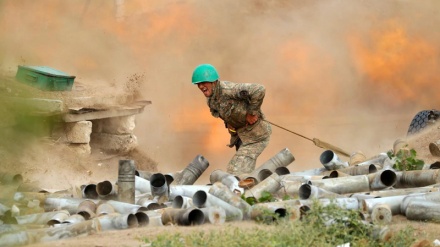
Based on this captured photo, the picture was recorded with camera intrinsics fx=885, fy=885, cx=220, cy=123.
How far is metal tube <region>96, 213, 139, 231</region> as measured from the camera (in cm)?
802

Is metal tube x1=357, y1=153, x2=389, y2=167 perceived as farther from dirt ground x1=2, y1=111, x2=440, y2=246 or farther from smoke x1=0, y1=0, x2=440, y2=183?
smoke x1=0, y1=0, x2=440, y2=183

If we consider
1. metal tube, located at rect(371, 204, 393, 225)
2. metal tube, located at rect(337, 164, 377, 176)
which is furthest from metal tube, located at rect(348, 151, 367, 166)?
metal tube, located at rect(371, 204, 393, 225)

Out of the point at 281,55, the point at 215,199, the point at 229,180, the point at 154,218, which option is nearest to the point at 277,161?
the point at 229,180

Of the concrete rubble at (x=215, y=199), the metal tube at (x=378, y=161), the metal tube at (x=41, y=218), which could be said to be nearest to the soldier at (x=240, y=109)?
the concrete rubble at (x=215, y=199)

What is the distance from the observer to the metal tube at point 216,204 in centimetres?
835


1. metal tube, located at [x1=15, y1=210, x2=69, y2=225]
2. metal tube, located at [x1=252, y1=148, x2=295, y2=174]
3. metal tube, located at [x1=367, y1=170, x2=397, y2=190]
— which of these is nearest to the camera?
metal tube, located at [x1=15, y1=210, x2=69, y2=225]

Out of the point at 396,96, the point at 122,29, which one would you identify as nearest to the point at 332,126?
the point at 396,96

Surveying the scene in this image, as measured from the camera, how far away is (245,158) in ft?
41.6

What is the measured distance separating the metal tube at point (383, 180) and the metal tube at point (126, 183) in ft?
8.76

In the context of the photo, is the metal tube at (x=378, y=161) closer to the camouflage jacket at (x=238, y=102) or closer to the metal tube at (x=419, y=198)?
the camouflage jacket at (x=238, y=102)

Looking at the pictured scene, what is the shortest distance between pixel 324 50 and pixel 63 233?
1543cm

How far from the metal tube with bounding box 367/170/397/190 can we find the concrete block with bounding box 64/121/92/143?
23.6 feet

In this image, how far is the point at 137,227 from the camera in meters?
8.05

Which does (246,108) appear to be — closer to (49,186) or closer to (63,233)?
(49,186)
